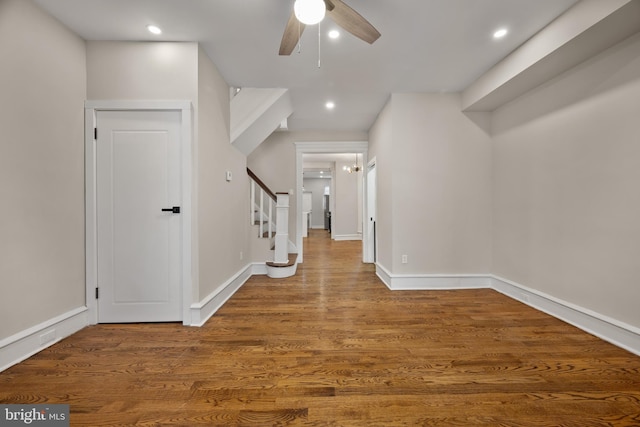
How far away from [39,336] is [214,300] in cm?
126

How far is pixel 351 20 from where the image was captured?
1723 millimetres

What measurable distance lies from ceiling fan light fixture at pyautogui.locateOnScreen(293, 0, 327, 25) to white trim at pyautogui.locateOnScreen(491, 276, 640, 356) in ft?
10.1

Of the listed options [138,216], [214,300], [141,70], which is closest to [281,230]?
[214,300]

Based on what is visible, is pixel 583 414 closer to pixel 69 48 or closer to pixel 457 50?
pixel 457 50

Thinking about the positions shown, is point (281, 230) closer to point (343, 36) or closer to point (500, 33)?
point (343, 36)

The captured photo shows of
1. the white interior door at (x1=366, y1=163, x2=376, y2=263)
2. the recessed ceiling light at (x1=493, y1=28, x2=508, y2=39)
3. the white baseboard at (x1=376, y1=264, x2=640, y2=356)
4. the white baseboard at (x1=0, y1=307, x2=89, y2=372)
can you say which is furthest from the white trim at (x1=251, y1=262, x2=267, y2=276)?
the recessed ceiling light at (x1=493, y1=28, x2=508, y2=39)

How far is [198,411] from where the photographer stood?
1.35 m

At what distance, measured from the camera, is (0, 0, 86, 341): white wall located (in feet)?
5.73

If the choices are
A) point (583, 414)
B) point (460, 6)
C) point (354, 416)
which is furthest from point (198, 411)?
point (460, 6)

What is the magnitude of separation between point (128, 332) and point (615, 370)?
142 inches

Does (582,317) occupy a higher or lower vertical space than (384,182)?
lower

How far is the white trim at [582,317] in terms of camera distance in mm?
1937

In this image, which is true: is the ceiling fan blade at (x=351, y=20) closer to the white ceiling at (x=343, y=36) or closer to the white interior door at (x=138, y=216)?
the white ceiling at (x=343, y=36)

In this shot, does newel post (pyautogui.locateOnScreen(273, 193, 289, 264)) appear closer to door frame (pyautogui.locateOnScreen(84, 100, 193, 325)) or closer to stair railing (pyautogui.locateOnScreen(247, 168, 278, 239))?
stair railing (pyautogui.locateOnScreen(247, 168, 278, 239))
